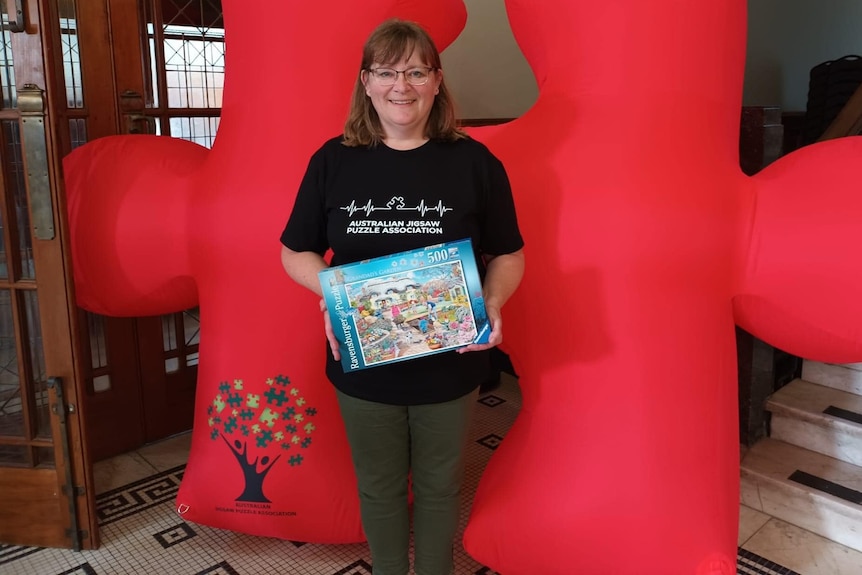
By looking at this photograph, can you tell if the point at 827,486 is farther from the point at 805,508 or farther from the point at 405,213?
the point at 405,213

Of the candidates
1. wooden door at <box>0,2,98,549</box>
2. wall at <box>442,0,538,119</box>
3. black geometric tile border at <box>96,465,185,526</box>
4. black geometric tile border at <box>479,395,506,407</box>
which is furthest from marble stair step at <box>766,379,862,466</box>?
wooden door at <box>0,2,98,549</box>

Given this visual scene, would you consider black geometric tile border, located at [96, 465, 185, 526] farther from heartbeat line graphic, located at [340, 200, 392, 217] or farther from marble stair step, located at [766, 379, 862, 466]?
marble stair step, located at [766, 379, 862, 466]

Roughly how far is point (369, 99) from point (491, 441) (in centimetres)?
132

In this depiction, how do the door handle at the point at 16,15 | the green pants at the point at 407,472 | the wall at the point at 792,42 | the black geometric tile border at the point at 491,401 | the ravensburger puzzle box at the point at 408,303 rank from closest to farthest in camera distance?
the ravensburger puzzle box at the point at 408,303 → the green pants at the point at 407,472 → the door handle at the point at 16,15 → the black geometric tile border at the point at 491,401 → the wall at the point at 792,42

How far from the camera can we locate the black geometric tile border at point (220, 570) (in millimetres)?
1615

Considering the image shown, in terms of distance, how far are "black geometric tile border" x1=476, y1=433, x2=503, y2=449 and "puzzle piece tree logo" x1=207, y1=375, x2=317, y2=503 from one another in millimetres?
781

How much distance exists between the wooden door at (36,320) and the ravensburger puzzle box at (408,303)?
75 cm

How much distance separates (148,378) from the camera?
2.22 m

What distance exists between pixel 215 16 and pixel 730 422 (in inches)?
69.8

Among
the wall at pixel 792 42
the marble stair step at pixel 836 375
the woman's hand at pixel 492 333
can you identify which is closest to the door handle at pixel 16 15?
the woman's hand at pixel 492 333

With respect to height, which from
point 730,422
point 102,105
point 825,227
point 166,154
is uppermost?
point 102,105

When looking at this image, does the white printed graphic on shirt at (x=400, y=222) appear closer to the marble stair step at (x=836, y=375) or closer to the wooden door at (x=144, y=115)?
the wooden door at (x=144, y=115)

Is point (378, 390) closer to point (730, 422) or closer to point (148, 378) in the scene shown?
point (730, 422)

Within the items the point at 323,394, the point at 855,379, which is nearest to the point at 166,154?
the point at 323,394
